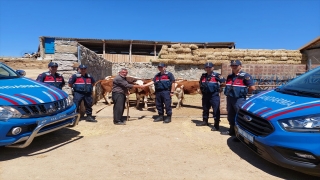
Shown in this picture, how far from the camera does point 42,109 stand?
12.1ft

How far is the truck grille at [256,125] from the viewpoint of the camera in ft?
9.93

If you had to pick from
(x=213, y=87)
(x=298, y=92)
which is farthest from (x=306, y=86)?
(x=213, y=87)

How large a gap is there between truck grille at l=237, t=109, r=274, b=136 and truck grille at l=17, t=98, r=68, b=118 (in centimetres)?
332

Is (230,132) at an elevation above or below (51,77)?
below

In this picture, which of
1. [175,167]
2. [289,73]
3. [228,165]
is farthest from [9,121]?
[289,73]

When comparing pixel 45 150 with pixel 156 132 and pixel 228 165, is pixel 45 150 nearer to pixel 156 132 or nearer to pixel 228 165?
pixel 156 132

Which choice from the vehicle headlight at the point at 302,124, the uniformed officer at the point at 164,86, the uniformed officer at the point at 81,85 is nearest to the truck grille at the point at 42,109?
the uniformed officer at the point at 81,85

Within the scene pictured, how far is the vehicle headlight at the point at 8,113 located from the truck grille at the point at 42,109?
2.5 inches

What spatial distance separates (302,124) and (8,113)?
410 centimetres

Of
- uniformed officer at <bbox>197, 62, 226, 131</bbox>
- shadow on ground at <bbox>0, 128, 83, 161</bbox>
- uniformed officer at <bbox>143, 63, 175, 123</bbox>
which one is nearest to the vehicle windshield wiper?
uniformed officer at <bbox>197, 62, 226, 131</bbox>

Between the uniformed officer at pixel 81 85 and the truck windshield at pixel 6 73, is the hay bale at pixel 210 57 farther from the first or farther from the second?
the truck windshield at pixel 6 73

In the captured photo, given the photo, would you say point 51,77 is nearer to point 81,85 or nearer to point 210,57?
point 81,85

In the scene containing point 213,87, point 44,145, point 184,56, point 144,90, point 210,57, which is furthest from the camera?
point 210,57

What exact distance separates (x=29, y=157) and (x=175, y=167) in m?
2.45
